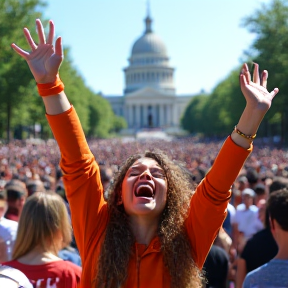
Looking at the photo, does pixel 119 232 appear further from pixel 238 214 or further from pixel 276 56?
pixel 276 56

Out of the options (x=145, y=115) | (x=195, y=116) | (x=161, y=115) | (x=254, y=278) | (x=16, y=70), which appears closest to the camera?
(x=254, y=278)

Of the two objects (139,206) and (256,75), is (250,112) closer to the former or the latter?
(256,75)

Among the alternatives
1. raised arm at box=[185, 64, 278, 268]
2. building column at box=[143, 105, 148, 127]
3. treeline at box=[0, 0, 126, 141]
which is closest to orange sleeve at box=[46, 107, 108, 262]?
raised arm at box=[185, 64, 278, 268]

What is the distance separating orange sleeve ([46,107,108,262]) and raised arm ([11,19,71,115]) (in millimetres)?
45

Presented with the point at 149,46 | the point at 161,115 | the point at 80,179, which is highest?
the point at 149,46

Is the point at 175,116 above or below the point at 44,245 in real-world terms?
above

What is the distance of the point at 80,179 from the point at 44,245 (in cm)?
96

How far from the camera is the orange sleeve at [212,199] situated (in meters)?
2.88

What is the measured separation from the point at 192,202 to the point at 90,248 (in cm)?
53

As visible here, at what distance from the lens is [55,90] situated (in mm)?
2943

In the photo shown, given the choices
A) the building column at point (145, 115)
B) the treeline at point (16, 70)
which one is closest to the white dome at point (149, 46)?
the building column at point (145, 115)

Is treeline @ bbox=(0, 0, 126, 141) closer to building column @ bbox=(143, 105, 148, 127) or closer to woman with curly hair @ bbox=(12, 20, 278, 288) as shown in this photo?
woman with curly hair @ bbox=(12, 20, 278, 288)

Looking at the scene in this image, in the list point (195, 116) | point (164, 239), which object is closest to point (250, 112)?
point (164, 239)

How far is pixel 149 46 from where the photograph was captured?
513ft
